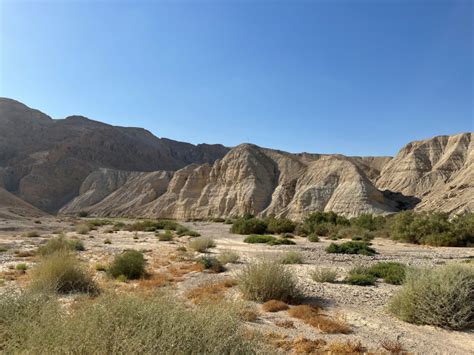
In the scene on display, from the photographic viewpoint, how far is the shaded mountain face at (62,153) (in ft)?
320

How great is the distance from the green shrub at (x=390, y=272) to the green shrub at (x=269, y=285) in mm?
3631

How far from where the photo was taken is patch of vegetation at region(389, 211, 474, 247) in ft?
81.0

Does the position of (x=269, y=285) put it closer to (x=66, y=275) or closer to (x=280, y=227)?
(x=66, y=275)

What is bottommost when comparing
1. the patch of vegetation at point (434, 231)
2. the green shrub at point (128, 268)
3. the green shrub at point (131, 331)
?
the green shrub at point (128, 268)

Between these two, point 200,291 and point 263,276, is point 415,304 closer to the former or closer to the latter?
point 263,276

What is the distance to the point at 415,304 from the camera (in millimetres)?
7715

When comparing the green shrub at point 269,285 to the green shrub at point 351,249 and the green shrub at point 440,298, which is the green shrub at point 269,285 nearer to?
the green shrub at point 440,298

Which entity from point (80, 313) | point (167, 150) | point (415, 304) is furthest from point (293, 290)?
point (167, 150)

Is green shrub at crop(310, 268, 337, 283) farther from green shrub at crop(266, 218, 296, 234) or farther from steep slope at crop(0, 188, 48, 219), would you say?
steep slope at crop(0, 188, 48, 219)

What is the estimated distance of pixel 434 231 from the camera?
26.1m

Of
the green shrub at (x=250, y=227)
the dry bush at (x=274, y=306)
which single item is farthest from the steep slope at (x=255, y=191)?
the dry bush at (x=274, y=306)

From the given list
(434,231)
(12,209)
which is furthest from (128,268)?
(12,209)

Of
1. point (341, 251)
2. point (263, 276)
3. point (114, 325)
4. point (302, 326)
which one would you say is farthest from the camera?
point (341, 251)

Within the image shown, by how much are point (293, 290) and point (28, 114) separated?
150 meters
